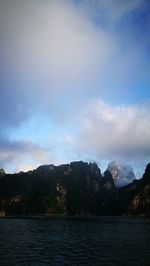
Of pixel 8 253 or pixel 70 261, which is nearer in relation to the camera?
pixel 70 261

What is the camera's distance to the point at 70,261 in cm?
5791

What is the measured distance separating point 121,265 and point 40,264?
1268cm

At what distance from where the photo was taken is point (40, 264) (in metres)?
54.5

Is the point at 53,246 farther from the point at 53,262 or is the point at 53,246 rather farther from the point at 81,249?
the point at 53,262

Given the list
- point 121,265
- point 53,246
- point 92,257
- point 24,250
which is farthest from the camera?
point 53,246

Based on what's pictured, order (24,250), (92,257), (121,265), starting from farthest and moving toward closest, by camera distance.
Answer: (24,250)
(92,257)
(121,265)

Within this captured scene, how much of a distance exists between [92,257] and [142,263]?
991cm

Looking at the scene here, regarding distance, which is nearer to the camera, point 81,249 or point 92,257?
point 92,257

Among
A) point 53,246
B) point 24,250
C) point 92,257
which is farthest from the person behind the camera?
point 53,246

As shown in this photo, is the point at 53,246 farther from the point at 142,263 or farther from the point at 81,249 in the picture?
the point at 142,263

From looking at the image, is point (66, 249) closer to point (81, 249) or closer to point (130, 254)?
point (81, 249)

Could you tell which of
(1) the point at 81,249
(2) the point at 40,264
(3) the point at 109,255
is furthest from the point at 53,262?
(1) the point at 81,249

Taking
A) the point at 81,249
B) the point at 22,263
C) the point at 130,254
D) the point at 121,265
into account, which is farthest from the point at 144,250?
the point at 22,263

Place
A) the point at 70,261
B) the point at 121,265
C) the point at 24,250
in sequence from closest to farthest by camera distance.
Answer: the point at 121,265 < the point at 70,261 < the point at 24,250
